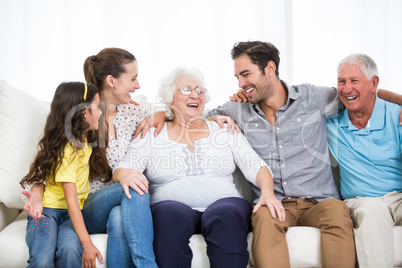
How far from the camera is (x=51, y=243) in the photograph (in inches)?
66.6

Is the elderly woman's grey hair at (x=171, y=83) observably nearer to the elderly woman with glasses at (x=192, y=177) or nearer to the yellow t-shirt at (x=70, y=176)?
the elderly woman with glasses at (x=192, y=177)

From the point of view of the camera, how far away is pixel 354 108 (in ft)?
6.93

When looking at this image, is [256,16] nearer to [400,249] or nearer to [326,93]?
[326,93]

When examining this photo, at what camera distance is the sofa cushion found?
2.03 m

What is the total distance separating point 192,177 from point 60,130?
651mm

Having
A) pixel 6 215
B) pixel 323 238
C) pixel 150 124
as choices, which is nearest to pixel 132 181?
pixel 150 124

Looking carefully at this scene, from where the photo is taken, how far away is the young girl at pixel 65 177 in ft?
5.52

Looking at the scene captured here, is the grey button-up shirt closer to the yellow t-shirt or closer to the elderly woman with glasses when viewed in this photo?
the elderly woman with glasses

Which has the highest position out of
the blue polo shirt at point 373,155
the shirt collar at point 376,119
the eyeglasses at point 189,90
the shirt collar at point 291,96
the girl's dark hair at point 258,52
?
the girl's dark hair at point 258,52

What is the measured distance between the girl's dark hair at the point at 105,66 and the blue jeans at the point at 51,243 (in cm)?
74

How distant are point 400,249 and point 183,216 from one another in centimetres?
95

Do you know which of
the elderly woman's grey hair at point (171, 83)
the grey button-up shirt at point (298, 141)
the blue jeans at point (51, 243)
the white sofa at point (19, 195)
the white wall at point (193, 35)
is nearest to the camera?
the blue jeans at point (51, 243)

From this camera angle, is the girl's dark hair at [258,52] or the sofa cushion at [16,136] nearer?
the sofa cushion at [16,136]

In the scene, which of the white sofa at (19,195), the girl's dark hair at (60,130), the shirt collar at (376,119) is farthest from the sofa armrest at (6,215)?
the shirt collar at (376,119)
